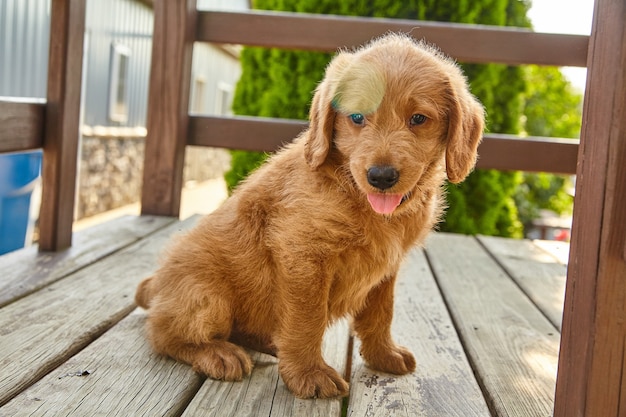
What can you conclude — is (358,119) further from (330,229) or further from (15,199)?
(15,199)

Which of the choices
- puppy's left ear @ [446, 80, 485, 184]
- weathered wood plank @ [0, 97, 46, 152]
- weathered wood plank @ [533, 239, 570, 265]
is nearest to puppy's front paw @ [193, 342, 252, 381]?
puppy's left ear @ [446, 80, 485, 184]

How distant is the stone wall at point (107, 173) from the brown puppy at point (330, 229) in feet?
34.5

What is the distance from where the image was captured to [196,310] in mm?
2332

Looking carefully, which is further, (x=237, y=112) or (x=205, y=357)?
(x=237, y=112)

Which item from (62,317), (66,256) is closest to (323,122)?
(62,317)

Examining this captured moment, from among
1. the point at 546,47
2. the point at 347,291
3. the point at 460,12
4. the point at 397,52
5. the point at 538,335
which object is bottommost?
the point at 538,335

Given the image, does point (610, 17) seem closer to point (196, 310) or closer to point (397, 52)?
point (397, 52)

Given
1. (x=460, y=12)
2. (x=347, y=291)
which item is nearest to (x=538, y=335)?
(x=347, y=291)

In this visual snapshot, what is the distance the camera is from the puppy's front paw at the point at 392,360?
2.41 m

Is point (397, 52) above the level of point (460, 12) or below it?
below

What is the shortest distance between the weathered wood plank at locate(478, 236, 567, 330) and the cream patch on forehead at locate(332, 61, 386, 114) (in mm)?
1566

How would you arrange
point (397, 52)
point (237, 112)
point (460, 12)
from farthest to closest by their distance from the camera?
point (237, 112) → point (460, 12) → point (397, 52)

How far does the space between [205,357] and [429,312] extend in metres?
1.25

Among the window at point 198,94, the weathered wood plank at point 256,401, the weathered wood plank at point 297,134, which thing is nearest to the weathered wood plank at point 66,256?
the weathered wood plank at point 297,134
